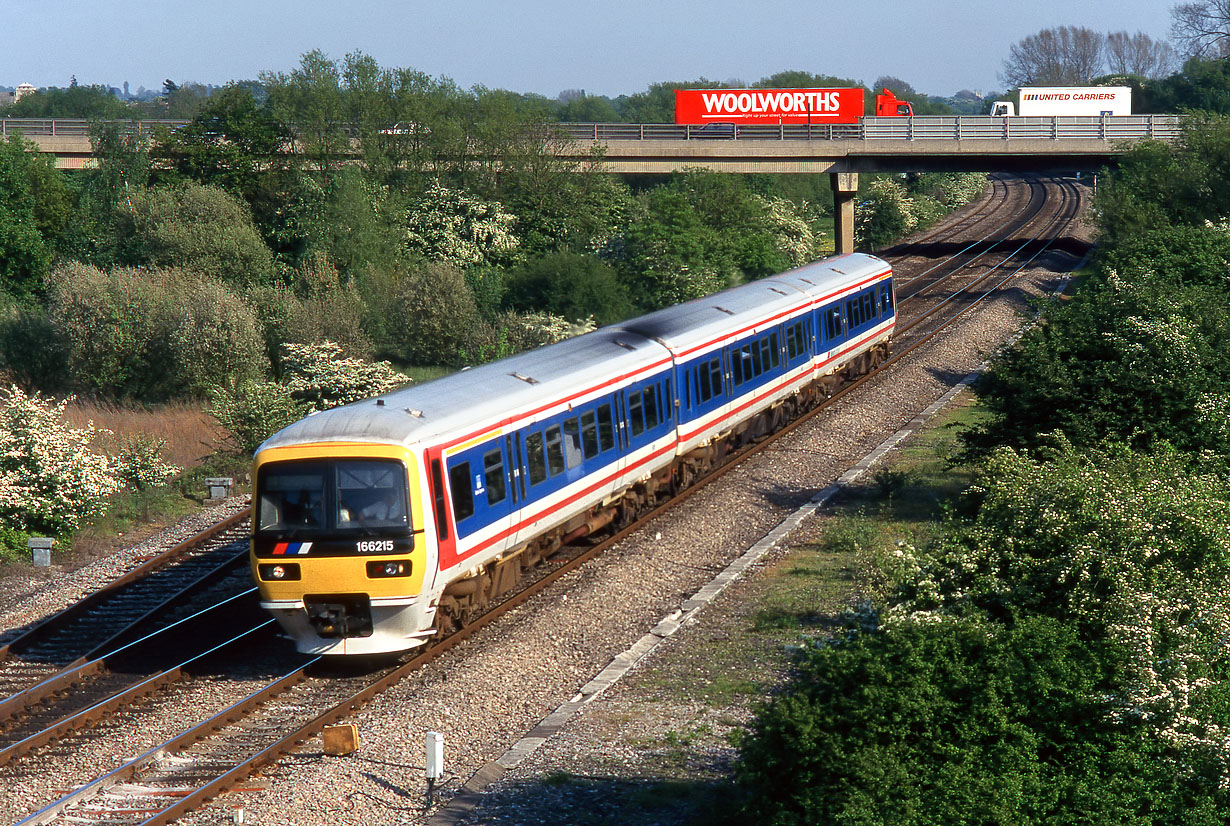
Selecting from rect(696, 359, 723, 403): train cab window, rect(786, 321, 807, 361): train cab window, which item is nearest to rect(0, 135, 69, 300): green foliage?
rect(786, 321, 807, 361): train cab window

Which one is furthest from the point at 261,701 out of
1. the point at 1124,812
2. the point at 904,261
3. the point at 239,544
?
the point at 904,261

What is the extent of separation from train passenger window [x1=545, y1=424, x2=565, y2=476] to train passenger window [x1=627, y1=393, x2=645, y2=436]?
2.27 meters

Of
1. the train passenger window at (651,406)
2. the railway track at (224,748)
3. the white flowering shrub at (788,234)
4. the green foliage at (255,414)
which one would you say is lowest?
the railway track at (224,748)

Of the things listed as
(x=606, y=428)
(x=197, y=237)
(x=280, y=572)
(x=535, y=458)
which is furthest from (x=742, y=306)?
(x=197, y=237)

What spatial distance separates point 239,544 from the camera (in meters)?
19.1

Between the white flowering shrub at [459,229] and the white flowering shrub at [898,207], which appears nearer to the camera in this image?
the white flowering shrub at [459,229]

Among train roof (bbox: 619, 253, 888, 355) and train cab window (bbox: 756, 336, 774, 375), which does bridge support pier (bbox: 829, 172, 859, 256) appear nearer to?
train roof (bbox: 619, 253, 888, 355)

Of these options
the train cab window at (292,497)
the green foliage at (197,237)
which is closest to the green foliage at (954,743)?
the train cab window at (292,497)

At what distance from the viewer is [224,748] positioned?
11820mm

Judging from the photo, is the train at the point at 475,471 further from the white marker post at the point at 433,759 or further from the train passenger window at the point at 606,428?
the white marker post at the point at 433,759

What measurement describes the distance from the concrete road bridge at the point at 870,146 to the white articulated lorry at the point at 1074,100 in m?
24.4

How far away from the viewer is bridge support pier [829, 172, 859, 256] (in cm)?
5028

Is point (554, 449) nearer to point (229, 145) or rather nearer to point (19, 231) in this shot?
point (229, 145)

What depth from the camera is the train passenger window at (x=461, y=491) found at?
45.0 feet
